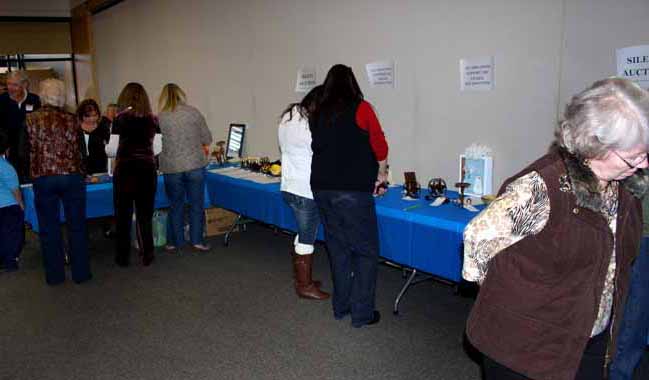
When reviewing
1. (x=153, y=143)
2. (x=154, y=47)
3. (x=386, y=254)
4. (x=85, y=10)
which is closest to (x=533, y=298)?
(x=386, y=254)

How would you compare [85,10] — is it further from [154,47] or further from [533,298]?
[533,298]

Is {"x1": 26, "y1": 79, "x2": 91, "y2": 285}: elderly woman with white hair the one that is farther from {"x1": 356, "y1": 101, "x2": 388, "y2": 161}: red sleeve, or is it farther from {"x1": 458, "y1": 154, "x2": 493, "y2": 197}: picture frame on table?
{"x1": 458, "y1": 154, "x2": 493, "y2": 197}: picture frame on table

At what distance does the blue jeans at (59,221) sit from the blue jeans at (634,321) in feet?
9.89

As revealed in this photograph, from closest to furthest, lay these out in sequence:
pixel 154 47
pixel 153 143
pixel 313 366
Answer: pixel 313 366 → pixel 153 143 → pixel 154 47

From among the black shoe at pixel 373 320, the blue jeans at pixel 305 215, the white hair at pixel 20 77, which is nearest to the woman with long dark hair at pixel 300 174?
the blue jeans at pixel 305 215

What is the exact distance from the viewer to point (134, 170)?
12.0ft

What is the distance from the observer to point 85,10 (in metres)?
8.48

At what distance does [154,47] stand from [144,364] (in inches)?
191

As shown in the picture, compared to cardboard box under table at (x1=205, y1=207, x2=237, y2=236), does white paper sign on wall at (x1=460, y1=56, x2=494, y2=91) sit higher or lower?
higher

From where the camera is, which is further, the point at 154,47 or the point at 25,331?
the point at 154,47

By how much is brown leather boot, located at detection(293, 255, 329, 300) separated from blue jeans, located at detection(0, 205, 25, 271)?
205cm

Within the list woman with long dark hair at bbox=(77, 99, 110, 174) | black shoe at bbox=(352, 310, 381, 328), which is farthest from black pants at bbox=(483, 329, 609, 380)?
woman with long dark hair at bbox=(77, 99, 110, 174)

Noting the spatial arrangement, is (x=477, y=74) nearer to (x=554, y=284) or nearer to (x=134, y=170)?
(x=554, y=284)

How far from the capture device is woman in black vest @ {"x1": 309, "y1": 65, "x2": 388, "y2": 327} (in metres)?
2.53
